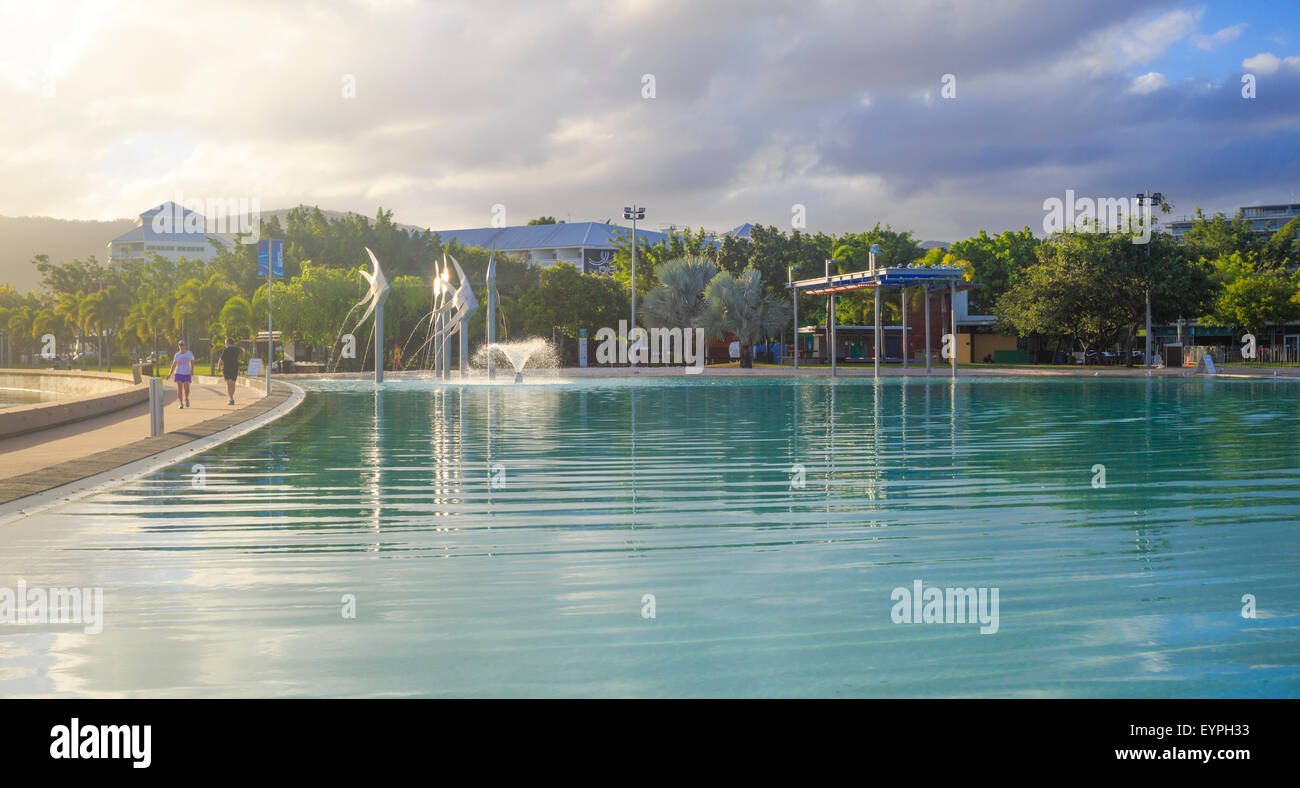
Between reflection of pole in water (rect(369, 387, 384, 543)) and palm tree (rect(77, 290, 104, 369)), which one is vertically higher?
palm tree (rect(77, 290, 104, 369))

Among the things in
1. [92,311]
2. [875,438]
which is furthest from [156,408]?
[92,311]

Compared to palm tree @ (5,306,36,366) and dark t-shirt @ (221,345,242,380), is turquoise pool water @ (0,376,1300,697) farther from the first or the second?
palm tree @ (5,306,36,366)

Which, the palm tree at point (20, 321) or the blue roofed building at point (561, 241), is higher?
the blue roofed building at point (561, 241)

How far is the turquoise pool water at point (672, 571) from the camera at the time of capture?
17.3 feet

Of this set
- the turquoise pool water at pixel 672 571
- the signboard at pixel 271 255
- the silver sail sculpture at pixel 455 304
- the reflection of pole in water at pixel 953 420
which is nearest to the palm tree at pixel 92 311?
the signboard at pixel 271 255

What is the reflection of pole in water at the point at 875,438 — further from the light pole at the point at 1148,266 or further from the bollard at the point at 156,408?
the light pole at the point at 1148,266

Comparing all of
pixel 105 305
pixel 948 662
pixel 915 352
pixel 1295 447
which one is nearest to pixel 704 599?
pixel 948 662

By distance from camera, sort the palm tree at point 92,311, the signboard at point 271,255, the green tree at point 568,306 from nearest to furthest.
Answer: the signboard at point 271,255
the green tree at point 568,306
the palm tree at point 92,311

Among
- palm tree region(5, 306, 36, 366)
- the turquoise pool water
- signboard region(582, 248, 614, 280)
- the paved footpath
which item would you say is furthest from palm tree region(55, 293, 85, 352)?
the turquoise pool water

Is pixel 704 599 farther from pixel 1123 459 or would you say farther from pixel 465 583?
pixel 1123 459

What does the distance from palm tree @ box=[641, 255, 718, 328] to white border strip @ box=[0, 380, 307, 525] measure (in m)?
54.4

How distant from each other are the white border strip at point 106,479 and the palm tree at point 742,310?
53295 mm

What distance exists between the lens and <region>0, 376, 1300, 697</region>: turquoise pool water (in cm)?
528
